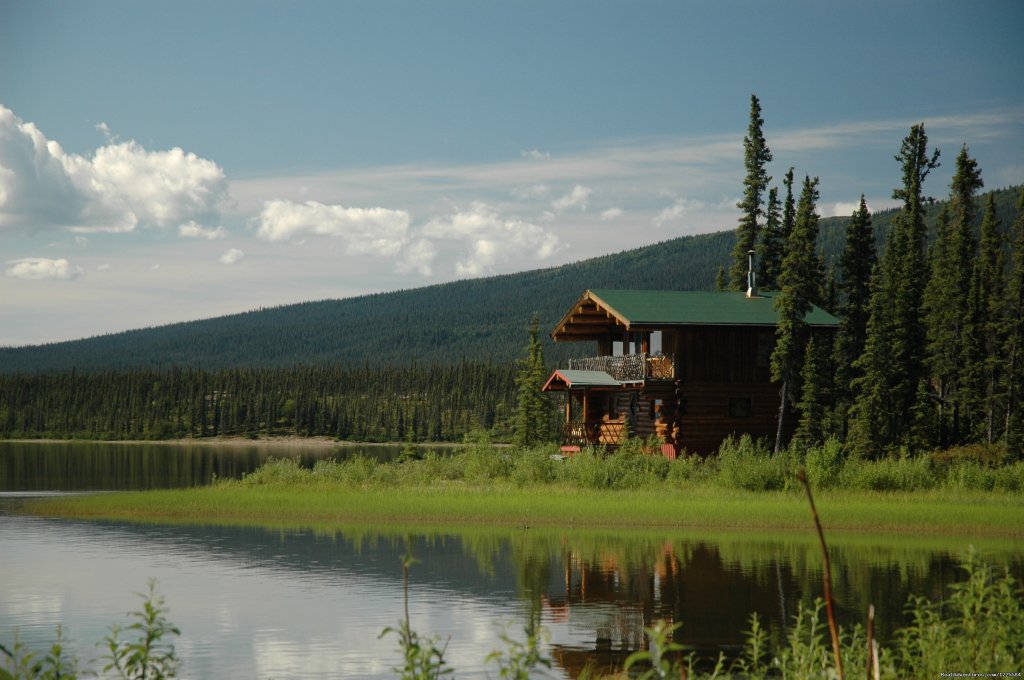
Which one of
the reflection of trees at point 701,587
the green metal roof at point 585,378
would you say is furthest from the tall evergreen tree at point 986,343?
the reflection of trees at point 701,587

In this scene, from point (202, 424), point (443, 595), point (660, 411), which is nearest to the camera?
point (443, 595)

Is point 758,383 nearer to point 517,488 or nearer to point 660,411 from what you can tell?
point 660,411

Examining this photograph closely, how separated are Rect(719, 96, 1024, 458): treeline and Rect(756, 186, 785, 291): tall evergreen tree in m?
0.08

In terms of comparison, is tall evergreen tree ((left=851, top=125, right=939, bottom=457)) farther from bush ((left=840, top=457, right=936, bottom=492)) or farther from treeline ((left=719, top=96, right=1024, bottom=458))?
bush ((left=840, top=457, right=936, bottom=492))

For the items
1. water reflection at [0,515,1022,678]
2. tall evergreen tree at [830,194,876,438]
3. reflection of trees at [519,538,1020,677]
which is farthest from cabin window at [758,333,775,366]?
reflection of trees at [519,538,1020,677]

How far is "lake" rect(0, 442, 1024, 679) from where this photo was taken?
2130 cm

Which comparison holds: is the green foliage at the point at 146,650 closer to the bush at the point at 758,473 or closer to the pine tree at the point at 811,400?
the bush at the point at 758,473

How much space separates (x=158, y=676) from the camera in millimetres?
10594

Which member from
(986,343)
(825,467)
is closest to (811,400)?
(825,467)

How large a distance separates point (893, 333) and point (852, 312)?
334 centimetres

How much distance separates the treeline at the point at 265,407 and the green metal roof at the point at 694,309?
332 feet

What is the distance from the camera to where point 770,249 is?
241ft

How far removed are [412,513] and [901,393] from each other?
29134 millimetres

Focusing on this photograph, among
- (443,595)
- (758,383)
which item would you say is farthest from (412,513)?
(758,383)
